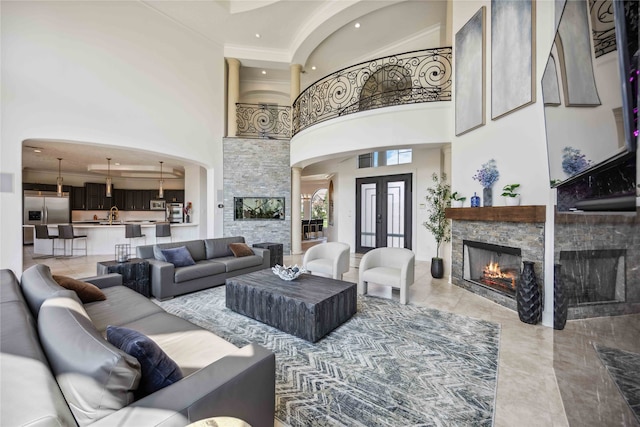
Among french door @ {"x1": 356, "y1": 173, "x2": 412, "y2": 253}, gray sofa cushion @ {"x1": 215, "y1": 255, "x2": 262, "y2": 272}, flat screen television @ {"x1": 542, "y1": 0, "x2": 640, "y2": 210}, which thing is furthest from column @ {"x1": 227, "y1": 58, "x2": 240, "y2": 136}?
flat screen television @ {"x1": 542, "y1": 0, "x2": 640, "y2": 210}

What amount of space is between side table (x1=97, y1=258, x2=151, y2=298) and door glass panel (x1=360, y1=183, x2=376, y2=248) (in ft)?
18.9

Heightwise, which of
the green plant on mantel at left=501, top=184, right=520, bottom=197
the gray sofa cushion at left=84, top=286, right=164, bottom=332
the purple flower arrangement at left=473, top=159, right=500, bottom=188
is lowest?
the gray sofa cushion at left=84, top=286, right=164, bottom=332

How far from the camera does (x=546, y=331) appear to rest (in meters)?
2.89

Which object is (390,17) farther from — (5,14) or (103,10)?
(5,14)

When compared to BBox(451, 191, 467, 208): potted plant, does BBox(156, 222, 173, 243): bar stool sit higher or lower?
lower

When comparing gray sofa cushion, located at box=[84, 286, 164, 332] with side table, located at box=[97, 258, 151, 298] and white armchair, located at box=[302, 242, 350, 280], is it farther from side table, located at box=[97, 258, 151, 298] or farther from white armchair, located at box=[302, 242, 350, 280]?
white armchair, located at box=[302, 242, 350, 280]

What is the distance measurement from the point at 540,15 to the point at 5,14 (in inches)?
331

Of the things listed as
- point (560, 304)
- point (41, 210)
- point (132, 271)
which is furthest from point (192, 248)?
point (41, 210)

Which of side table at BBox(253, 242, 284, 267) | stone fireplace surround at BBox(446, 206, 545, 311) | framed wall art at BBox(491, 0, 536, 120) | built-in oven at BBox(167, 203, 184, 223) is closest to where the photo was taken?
stone fireplace surround at BBox(446, 206, 545, 311)

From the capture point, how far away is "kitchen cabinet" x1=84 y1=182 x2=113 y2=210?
10703 mm

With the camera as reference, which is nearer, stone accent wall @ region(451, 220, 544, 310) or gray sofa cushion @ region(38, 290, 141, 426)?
gray sofa cushion @ region(38, 290, 141, 426)

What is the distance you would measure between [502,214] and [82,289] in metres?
4.92

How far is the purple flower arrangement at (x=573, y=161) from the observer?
1672 millimetres

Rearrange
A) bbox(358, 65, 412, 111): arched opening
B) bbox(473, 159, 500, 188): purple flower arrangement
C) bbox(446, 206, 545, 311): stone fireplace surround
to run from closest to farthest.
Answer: bbox(446, 206, 545, 311): stone fireplace surround < bbox(473, 159, 500, 188): purple flower arrangement < bbox(358, 65, 412, 111): arched opening
